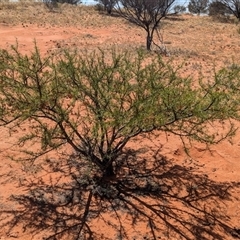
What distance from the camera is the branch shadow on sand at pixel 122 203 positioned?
15.1 ft

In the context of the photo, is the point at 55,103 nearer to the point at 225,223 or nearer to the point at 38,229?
the point at 38,229

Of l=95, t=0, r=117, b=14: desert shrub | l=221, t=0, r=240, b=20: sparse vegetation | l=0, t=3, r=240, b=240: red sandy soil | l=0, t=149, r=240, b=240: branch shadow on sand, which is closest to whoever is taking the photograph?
l=0, t=149, r=240, b=240: branch shadow on sand

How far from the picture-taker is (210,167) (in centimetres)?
628

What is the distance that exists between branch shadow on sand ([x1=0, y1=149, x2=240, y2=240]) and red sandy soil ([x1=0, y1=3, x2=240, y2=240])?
0.28ft

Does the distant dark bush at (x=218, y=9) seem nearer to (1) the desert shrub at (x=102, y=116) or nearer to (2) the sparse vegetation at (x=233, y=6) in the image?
(2) the sparse vegetation at (x=233, y=6)

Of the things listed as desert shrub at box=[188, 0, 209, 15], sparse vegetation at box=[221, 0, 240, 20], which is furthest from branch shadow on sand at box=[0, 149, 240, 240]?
desert shrub at box=[188, 0, 209, 15]

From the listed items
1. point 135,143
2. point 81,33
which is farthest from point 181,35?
point 135,143

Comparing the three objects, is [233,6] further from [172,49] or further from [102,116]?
[102,116]

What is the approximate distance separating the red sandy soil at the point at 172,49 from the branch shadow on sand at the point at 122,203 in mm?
85

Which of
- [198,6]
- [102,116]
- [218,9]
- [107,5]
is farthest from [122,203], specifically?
[198,6]

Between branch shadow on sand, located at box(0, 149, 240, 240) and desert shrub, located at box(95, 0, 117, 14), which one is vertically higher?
desert shrub, located at box(95, 0, 117, 14)

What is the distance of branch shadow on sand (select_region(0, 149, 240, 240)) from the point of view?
4.62 metres

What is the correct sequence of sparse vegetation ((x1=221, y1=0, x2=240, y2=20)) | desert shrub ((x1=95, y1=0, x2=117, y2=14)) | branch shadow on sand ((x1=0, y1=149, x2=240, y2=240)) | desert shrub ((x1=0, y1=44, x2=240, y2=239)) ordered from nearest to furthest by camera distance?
desert shrub ((x1=0, y1=44, x2=240, y2=239)) < branch shadow on sand ((x1=0, y1=149, x2=240, y2=240)) < sparse vegetation ((x1=221, y1=0, x2=240, y2=20)) < desert shrub ((x1=95, y1=0, x2=117, y2=14))

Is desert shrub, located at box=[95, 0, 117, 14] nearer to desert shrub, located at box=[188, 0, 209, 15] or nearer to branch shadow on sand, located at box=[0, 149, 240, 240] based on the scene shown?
desert shrub, located at box=[188, 0, 209, 15]
